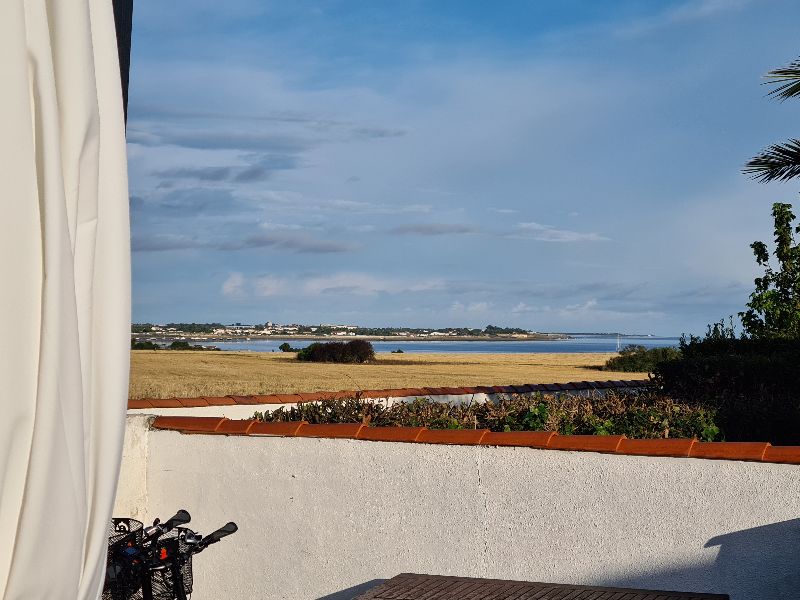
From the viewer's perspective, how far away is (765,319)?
61.5 feet

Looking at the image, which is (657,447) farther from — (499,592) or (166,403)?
(166,403)

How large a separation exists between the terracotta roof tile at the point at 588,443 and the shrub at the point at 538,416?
94 centimetres

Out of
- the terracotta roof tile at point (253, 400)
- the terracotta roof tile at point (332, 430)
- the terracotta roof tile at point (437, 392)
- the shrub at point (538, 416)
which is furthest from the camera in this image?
the terracotta roof tile at point (437, 392)

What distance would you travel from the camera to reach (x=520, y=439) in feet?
14.7

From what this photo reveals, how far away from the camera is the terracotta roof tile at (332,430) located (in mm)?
4922

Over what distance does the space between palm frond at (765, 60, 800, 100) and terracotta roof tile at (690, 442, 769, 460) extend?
8.07 metres

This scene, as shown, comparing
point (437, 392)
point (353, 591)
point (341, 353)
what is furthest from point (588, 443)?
point (341, 353)

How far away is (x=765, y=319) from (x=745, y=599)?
15.9m

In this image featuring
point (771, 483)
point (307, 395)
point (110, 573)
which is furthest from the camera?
point (307, 395)

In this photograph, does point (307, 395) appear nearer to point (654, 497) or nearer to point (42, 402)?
point (654, 497)

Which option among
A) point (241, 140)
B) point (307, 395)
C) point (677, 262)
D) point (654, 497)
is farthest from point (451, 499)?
point (677, 262)

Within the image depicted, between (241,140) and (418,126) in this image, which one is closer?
(418,126)

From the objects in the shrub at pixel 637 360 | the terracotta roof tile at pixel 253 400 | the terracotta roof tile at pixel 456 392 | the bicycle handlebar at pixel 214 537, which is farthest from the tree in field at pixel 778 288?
the shrub at pixel 637 360

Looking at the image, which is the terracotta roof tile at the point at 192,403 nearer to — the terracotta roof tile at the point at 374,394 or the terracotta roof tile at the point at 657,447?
the terracotta roof tile at the point at 374,394
